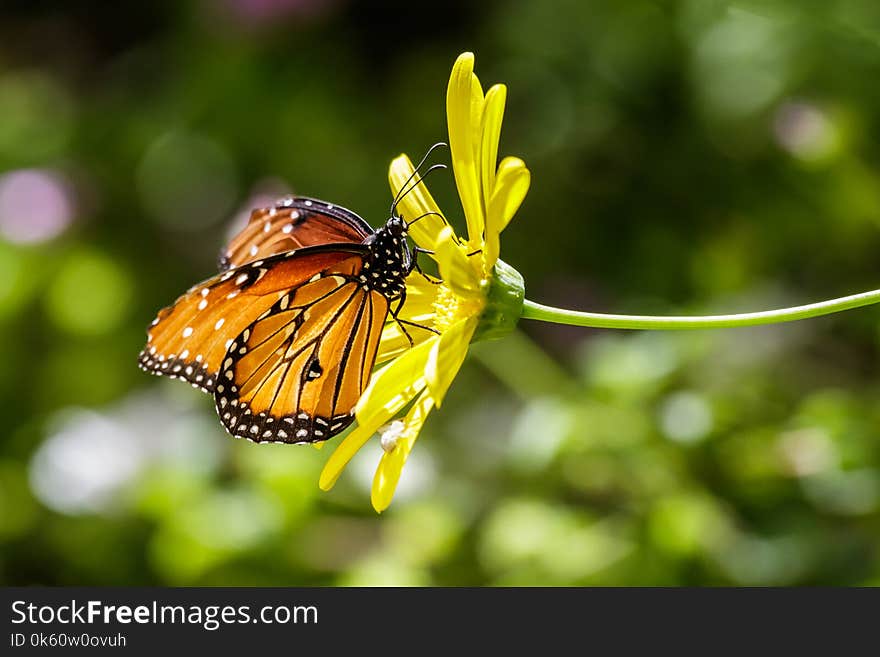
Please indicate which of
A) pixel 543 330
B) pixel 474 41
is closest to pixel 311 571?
pixel 543 330

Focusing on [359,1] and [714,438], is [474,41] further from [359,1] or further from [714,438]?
[714,438]

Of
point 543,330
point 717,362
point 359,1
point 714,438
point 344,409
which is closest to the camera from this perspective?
point 344,409

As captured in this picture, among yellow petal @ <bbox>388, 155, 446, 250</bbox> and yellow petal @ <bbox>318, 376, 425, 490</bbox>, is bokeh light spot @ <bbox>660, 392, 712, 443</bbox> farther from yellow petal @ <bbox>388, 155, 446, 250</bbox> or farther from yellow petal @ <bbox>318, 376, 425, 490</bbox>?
yellow petal @ <bbox>318, 376, 425, 490</bbox>

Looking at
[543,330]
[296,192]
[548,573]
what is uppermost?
[296,192]

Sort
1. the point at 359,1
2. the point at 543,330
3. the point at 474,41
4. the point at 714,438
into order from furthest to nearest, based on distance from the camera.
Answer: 1. the point at 359,1
2. the point at 474,41
3. the point at 543,330
4. the point at 714,438

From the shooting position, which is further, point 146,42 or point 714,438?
point 146,42

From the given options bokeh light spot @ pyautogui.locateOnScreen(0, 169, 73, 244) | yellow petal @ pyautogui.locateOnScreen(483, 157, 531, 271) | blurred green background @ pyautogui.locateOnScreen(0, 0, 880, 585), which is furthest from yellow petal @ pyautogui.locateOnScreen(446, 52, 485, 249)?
bokeh light spot @ pyautogui.locateOnScreen(0, 169, 73, 244)

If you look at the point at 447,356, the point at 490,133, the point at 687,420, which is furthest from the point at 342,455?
the point at 687,420

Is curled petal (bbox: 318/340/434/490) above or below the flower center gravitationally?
below
